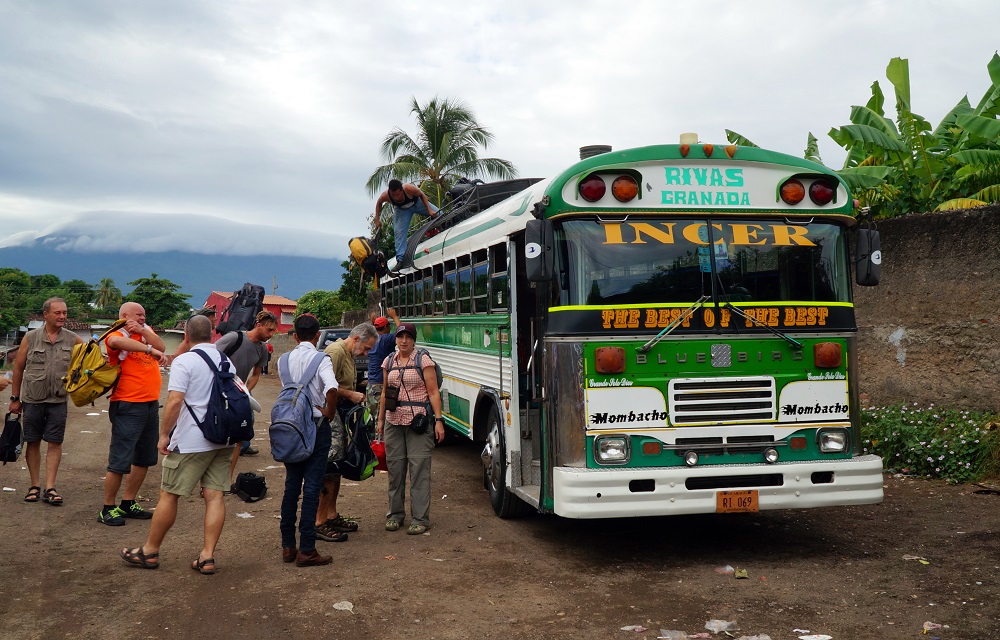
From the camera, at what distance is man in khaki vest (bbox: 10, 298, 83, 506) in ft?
27.4

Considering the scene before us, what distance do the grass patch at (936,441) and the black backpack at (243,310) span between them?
704 cm

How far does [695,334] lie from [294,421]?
2.83m

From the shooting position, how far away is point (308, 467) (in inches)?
260

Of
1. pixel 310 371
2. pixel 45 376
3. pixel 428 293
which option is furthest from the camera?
pixel 428 293

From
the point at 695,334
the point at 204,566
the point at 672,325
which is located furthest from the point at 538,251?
the point at 204,566

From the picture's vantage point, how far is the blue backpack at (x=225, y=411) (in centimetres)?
623

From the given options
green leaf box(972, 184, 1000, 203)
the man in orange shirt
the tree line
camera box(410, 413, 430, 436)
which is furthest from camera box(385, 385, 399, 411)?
the tree line

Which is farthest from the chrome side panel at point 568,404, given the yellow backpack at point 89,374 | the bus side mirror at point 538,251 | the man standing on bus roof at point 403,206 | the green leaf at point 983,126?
the green leaf at point 983,126

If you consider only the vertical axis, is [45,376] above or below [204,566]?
above

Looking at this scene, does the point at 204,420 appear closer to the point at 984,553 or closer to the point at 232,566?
the point at 232,566

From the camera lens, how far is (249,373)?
945 cm

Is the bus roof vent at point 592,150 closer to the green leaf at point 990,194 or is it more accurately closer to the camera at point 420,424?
the camera at point 420,424

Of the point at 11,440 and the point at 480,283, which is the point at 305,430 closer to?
the point at 480,283

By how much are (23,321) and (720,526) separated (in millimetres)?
77664
